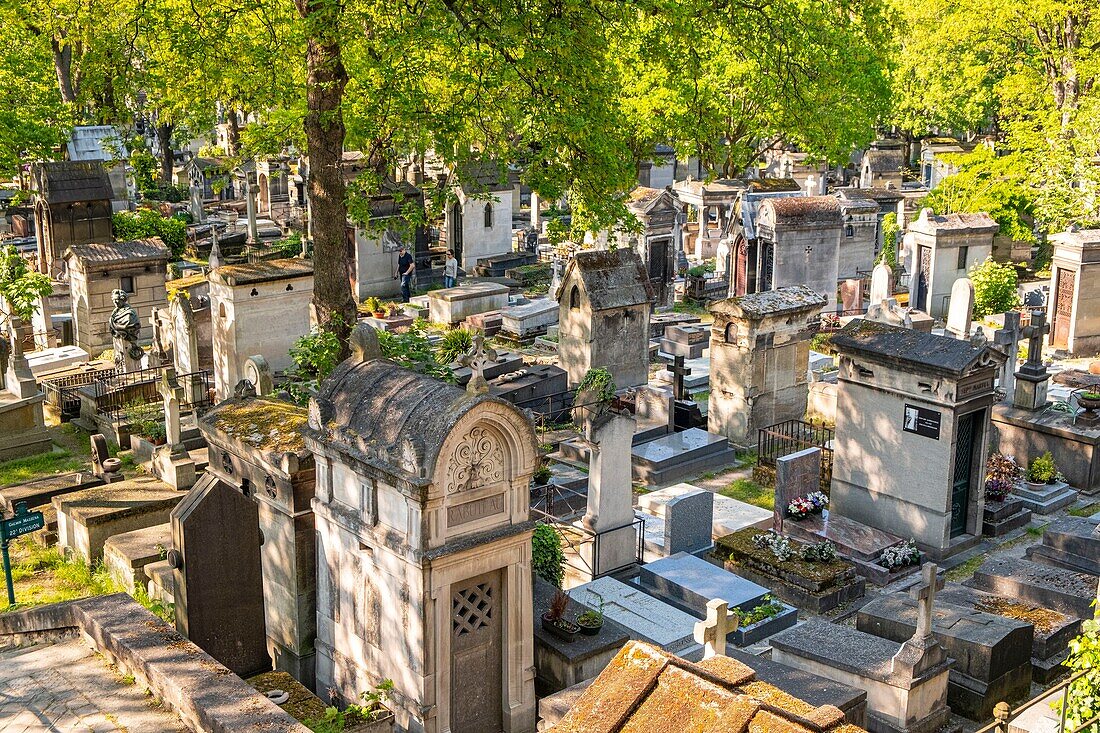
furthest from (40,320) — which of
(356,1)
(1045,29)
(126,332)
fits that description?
(1045,29)

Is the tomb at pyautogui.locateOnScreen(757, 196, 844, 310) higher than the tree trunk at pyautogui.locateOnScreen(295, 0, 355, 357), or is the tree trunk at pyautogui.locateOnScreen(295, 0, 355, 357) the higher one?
the tree trunk at pyautogui.locateOnScreen(295, 0, 355, 357)

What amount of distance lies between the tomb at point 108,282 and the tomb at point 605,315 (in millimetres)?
8429

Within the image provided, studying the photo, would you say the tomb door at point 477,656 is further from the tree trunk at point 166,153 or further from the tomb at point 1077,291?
the tree trunk at point 166,153

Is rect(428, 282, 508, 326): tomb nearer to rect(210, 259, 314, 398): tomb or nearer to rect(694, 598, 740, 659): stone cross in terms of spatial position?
rect(210, 259, 314, 398): tomb

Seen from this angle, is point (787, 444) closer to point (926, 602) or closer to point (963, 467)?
point (963, 467)

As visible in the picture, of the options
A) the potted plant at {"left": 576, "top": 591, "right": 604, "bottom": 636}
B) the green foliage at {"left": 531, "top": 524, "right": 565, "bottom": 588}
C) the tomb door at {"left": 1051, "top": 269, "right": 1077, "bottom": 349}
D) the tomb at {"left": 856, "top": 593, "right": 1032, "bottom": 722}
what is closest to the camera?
the potted plant at {"left": 576, "top": 591, "right": 604, "bottom": 636}

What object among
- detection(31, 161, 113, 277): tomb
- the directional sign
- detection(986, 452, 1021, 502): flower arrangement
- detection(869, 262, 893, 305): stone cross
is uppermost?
detection(31, 161, 113, 277): tomb

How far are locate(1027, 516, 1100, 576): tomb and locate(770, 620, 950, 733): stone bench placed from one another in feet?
11.1

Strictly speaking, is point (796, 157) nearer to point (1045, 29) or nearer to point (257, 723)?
point (1045, 29)

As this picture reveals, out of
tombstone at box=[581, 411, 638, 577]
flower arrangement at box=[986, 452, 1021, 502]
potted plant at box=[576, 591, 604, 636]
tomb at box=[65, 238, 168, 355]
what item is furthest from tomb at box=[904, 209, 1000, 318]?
potted plant at box=[576, 591, 604, 636]

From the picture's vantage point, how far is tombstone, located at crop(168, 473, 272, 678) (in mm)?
8625

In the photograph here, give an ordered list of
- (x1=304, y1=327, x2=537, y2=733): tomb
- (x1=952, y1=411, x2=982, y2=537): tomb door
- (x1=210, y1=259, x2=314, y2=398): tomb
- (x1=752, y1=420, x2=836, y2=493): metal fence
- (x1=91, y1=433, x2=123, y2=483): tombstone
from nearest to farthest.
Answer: (x1=304, y1=327, x2=537, y2=733): tomb
(x1=952, y1=411, x2=982, y2=537): tomb door
(x1=91, y1=433, x2=123, y2=483): tombstone
(x1=752, y1=420, x2=836, y2=493): metal fence
(x1=210, y1=259, x2=314, y2=398): tomb

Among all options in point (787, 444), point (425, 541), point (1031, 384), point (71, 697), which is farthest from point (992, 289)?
point (71, 697)

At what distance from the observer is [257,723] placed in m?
6.93
